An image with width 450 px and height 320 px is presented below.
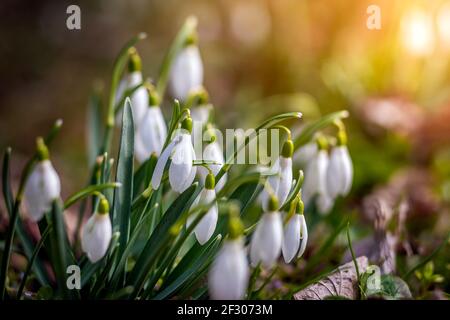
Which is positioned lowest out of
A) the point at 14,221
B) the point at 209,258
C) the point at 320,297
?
the point at 320,297

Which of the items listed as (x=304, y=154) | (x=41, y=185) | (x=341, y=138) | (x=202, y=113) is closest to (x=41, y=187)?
(x=41, y=185)

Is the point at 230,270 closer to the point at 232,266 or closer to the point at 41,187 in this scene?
the point at 232,266

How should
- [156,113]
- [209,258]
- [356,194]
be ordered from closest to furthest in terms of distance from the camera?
[209,258], [156,113], [356,194]

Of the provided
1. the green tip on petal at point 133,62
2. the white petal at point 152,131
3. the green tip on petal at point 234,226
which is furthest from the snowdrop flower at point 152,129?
the green tip on petal at point 234,226

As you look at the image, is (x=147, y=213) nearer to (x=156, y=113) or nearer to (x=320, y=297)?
(x=156, y=113)

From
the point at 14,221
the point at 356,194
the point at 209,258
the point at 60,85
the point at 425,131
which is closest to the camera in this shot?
the point at 14,221

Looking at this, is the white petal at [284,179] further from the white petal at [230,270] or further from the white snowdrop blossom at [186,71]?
the white snowdrop blossom at [186,71]

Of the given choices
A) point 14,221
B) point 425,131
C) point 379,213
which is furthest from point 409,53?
point 14,221

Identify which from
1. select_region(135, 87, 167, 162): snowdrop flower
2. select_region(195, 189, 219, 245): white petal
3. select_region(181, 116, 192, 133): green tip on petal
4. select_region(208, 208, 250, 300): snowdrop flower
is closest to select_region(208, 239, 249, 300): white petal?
select_region(208, 208, 250, 300): snowdrop flower
